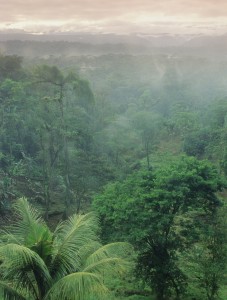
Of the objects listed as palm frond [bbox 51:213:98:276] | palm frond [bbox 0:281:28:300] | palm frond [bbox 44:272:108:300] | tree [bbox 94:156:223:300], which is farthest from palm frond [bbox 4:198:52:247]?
tree [bbox 94:156:223:300]

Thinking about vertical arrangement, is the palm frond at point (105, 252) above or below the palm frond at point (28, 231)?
below

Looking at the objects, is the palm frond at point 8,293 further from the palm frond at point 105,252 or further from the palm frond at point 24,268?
the palm frond at point 105,252

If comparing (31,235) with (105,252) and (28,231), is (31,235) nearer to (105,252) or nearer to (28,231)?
(28,231)

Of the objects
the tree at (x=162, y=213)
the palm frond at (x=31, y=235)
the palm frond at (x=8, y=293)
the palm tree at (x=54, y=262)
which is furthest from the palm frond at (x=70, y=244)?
the tree at (x=162, y=213)

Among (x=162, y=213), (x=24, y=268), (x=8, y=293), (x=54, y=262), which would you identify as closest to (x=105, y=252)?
(x=54, y=262)

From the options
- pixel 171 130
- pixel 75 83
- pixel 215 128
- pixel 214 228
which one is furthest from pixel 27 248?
pixel 171 130

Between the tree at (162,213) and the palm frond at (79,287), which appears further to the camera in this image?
the tree at (162,213)
